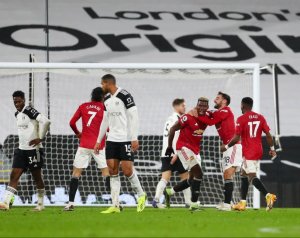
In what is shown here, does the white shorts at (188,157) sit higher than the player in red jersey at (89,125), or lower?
lower

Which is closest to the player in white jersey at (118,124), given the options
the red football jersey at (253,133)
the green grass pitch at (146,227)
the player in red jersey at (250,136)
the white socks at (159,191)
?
the green grass pitch at (146,227)

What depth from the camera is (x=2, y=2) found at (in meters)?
23.2

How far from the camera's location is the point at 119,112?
12828mm

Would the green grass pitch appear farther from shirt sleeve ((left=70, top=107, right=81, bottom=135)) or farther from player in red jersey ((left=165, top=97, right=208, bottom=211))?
shirt sleeve ((left=70, top=107, right=81, bottom=135))

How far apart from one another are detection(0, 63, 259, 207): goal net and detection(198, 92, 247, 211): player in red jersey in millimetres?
1987

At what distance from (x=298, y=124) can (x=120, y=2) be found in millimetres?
5665

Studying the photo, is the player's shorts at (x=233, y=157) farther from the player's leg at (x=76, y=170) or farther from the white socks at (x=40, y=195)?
the white socks at (x=40, y=195)

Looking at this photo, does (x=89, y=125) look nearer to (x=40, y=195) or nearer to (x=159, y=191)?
(x=40, y=195)

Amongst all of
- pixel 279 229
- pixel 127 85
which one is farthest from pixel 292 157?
pixel 279 229

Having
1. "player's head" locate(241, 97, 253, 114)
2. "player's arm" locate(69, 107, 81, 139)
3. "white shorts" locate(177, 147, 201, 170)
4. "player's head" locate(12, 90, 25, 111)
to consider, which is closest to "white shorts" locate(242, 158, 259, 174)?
"player's head" locate(241, 97, 253, 114)

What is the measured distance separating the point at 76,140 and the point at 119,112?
536cm

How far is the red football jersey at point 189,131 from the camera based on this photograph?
1363 centimetres

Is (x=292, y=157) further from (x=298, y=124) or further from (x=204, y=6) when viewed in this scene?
(x=204, y=6)

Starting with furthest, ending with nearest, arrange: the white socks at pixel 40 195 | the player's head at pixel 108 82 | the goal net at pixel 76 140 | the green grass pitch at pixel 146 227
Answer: the goal net at pixel 76 140
the white socks at pixel 40 195
the player's head at pixel 108 82
the green grass pitch at pixel 146 227
